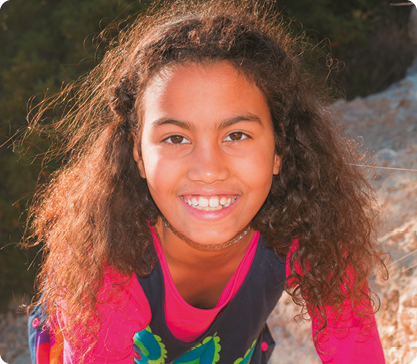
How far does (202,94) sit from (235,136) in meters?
0.17

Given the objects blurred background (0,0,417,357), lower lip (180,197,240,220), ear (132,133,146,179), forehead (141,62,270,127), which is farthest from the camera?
blurred background (0,0,417,357)

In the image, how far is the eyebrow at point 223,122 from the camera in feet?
4.13

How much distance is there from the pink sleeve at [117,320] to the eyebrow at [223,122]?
1.74 ft

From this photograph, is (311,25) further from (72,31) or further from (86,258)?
(86,258)

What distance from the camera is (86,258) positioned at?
1493 millimetres

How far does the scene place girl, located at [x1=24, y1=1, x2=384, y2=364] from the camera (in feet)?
4.32

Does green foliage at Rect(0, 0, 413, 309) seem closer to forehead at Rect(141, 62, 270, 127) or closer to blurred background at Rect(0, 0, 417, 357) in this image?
blurred background at Rect(0, 0, 417, 357)

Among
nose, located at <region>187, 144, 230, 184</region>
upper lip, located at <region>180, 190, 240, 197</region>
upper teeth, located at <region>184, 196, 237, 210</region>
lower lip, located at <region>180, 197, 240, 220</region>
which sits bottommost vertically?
lower lip, located at <region>180, 197, 240, 220</region>

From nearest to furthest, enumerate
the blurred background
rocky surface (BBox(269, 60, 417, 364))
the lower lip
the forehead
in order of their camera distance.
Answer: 1. the forehead
2. the lower lip
3. rocky surface (BBox(269, 60, 417, 364))
4. the blurred background

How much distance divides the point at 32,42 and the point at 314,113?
8.50ft

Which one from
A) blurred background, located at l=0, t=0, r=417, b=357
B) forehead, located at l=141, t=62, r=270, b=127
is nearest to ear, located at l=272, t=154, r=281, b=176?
forehead, located at l=141, t=62, r=270, b=127

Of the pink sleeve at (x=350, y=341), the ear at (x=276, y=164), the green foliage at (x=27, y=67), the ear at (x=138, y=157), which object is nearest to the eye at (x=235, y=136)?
the ear at (x=276, y=164)

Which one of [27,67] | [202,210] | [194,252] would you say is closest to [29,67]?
[27,67]

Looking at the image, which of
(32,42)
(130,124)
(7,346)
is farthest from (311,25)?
(7,346)
